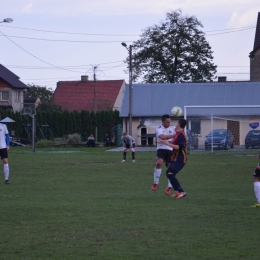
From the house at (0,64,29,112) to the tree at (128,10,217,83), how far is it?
52.7 feet

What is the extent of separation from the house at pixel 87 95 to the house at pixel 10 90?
9.59 metres

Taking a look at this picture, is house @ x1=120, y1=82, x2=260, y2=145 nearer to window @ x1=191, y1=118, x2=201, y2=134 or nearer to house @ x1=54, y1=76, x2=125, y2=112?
window @ x1=191, y1=118, x2=201, y2=134

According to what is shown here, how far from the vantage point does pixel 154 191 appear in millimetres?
15102

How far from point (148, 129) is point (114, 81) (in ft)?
110

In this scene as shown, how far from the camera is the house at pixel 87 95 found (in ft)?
279

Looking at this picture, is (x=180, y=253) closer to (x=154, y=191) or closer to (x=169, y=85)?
(x=154, y=191)

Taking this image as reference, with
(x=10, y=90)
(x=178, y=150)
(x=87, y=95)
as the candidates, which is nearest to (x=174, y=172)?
(x=178, y=150)

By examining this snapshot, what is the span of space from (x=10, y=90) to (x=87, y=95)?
15.1 metres

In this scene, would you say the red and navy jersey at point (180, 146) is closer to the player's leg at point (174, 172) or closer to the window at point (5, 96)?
the player's leg at point (174, 172)

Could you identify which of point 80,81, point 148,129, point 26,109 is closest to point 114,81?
point 80,81

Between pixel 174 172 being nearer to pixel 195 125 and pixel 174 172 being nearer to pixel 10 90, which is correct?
pixel 195 125

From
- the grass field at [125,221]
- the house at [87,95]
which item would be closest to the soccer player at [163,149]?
the grass field at [125,221]

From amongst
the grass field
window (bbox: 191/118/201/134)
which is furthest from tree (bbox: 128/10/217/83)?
the grass field

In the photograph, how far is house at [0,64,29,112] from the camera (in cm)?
7394
